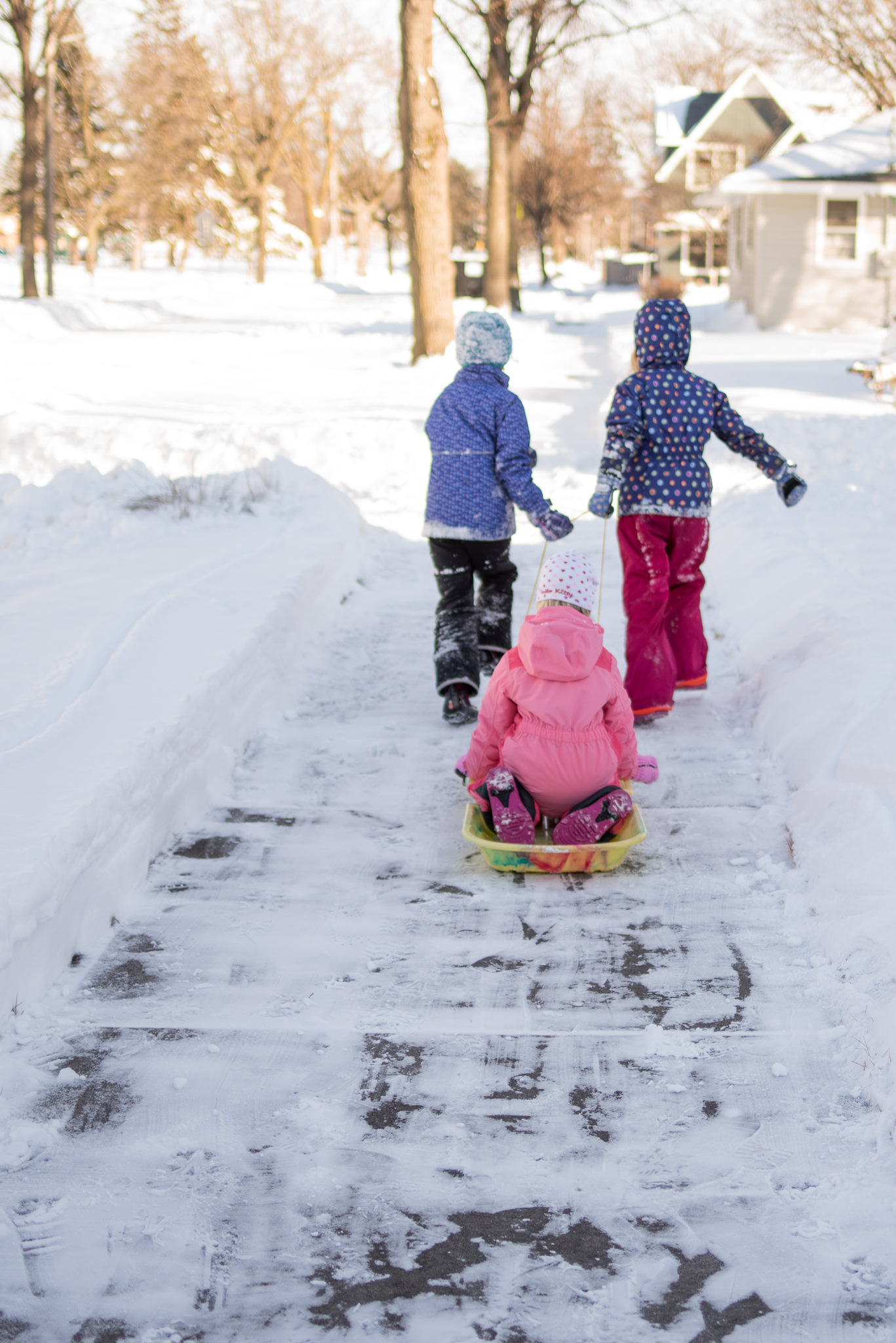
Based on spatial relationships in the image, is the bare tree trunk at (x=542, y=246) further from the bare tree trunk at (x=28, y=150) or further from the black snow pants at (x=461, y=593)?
the black snow pants at (x=461, y=593)

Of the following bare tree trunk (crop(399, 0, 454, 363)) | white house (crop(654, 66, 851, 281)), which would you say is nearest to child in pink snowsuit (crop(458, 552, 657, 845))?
bare tree trunk (crop(399, 0, 454, 363))

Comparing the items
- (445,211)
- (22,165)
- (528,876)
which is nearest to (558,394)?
(445,211)

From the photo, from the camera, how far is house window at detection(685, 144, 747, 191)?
49219mm

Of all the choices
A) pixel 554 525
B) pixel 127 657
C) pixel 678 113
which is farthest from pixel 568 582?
pixel 678 113

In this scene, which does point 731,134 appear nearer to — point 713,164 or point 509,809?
point 713,164

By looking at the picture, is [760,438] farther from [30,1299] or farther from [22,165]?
[22,165]

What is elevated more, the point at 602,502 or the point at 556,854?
the point at 602,502

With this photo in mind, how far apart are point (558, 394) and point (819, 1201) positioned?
1538 cm

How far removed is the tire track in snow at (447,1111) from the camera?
7.25 ft

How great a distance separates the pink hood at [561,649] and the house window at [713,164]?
1947 inches

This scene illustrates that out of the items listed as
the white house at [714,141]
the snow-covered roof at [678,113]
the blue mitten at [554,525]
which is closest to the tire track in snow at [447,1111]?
the blue mitten at [554,525]

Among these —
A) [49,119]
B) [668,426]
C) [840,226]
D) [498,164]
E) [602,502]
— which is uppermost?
[49,119]

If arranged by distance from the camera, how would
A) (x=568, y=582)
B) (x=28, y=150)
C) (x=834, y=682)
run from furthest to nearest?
(x=28, y=150)
(x=834, y=682)
(x=568, y=582)

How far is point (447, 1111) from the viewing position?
8.99 feet
